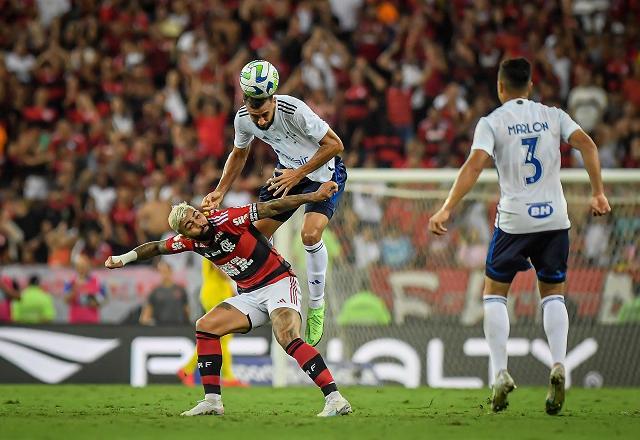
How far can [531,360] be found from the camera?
604 inches

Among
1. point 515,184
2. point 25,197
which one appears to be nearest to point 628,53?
point 25,197

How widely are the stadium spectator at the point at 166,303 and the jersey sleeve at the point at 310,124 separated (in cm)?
609

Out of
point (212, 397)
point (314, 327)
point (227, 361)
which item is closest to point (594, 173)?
point (314, 327)

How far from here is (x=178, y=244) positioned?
9.76 meters


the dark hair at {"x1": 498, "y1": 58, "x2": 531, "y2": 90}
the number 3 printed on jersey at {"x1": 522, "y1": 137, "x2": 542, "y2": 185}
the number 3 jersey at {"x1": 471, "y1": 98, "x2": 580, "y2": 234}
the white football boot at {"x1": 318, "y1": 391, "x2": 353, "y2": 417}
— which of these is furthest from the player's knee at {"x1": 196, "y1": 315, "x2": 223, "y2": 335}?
the dark hair at {"x1": 498, "y1": 58, "x2": 531, "y2": 90}

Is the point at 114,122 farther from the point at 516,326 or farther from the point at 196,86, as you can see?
the point at 516,326

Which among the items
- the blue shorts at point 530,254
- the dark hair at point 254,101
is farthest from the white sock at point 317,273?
the blue shorts at point 530,254

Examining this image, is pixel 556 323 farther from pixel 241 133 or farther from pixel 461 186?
pixel 241 133

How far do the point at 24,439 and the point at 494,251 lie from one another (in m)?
4.07

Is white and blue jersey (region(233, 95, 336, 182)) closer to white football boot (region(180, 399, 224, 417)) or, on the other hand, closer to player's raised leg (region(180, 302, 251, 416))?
player's raised leg (region(180, 302, 251, 416))

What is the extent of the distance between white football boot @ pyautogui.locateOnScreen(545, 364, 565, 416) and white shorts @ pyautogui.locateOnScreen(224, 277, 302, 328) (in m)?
2.14

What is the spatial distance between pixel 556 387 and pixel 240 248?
2.79m

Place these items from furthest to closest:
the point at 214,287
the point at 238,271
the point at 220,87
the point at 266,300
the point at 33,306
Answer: the point at 220,87
the point at 33,306
the point at 214,287
the point at 238,271
the point at 266,300

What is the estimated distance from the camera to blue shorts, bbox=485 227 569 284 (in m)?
9.48
